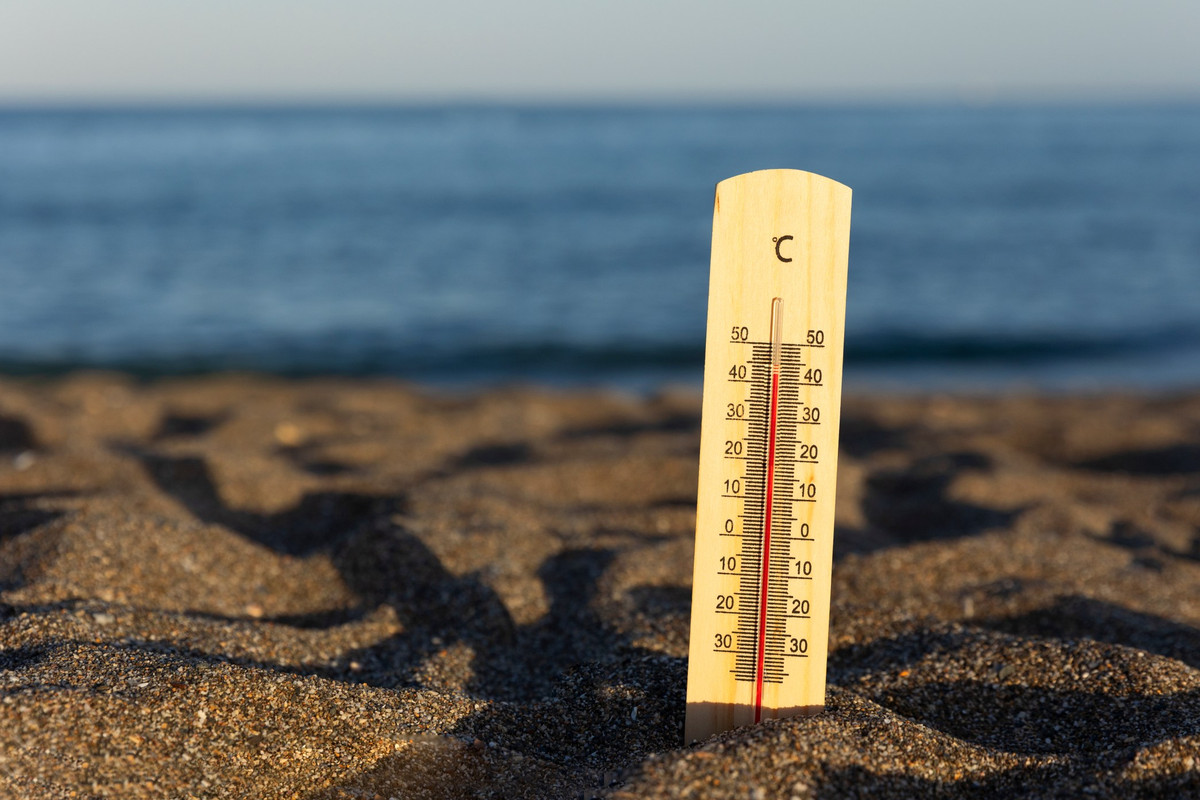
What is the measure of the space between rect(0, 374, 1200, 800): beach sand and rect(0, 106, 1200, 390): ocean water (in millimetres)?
6087

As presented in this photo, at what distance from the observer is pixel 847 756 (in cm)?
231

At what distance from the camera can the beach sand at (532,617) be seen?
2363 millimetres

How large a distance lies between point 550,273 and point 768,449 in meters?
17.0

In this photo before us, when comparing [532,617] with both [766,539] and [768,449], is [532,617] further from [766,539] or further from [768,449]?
[768,449]

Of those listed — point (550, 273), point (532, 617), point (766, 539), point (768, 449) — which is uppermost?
point (768, 449)

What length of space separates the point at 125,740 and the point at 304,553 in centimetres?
216

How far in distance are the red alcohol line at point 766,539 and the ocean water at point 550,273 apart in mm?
10194

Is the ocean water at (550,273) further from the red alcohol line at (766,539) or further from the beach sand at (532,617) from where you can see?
the red alcohol line at (766,539)

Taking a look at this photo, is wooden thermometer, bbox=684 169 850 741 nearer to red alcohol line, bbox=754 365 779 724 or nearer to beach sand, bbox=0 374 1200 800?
red alcohol line, bbox=754 365 779 724

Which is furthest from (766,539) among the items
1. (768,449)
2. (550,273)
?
(550,273)

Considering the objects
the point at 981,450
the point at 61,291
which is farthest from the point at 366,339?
the point at 981,450

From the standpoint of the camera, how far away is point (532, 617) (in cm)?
379

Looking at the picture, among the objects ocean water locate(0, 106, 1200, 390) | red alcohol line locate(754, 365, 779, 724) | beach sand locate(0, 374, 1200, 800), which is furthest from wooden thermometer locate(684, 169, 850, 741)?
ocean water locate(0, 106, 1200, 390)

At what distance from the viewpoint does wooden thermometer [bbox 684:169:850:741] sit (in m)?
2.43
